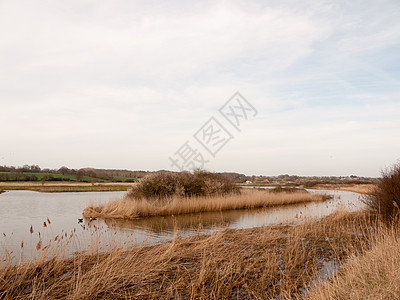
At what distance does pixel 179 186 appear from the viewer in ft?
69.8

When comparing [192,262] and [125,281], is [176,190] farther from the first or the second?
[125,281]

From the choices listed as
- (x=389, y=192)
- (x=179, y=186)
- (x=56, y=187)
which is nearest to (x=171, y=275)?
(x=389, y=192)

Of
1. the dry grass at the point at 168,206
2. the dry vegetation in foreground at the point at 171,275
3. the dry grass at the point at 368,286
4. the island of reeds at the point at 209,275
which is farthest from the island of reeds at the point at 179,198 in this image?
the dry grass at the point at 368,286

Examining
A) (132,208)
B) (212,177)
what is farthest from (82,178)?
(132,208)

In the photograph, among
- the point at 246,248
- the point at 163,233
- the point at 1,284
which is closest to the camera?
the point at 1,284

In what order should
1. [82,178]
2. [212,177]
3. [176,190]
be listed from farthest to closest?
[82,178]
[212,177]
[176,190]

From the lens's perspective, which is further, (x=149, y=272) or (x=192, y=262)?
(x=192, y=262)

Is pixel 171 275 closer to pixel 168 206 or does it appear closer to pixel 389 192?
pixel 389 192

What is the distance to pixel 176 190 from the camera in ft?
67.8

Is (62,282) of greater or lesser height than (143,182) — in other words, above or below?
below

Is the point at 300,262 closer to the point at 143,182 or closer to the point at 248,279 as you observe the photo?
the point at 248,279

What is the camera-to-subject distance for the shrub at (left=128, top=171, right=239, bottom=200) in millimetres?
20562

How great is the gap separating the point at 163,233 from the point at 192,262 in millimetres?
5413

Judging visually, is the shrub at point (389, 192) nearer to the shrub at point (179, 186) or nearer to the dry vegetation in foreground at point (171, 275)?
the dry vegetation in foreground at point (171, 275)
